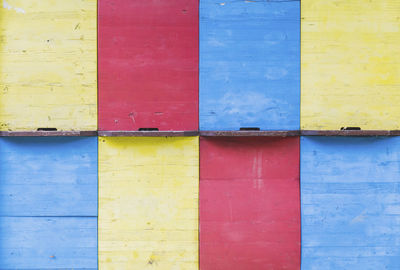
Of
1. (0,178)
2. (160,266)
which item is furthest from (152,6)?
(160,266)

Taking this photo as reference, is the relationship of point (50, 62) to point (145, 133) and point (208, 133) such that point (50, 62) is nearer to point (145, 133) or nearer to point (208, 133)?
point (145, 133)

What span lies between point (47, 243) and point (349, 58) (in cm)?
312

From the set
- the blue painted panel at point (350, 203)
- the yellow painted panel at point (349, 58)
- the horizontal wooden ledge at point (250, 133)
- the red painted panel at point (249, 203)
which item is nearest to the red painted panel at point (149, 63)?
the horizontal wooden ledge at point (250, 133)

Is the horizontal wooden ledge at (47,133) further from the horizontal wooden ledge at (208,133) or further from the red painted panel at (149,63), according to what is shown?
the red painted panel at (149,63)

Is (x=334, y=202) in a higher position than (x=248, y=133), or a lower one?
lower

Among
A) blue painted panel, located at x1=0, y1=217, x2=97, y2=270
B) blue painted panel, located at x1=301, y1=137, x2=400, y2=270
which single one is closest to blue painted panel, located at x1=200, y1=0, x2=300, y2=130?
blue painted panel, located at x1=301, y1=137, x2=400, y2=270

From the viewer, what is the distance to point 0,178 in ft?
8.46

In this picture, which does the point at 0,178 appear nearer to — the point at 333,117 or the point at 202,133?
the point at 202,133

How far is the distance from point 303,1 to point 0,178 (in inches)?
122

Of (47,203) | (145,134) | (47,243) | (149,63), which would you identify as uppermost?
(149,63)

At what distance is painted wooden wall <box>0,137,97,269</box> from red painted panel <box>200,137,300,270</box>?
1.03 m

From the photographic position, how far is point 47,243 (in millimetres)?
2578

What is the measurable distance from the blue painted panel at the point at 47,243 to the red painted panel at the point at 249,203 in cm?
103

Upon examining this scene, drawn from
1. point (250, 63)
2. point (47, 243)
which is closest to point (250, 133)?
point (250, 63)
